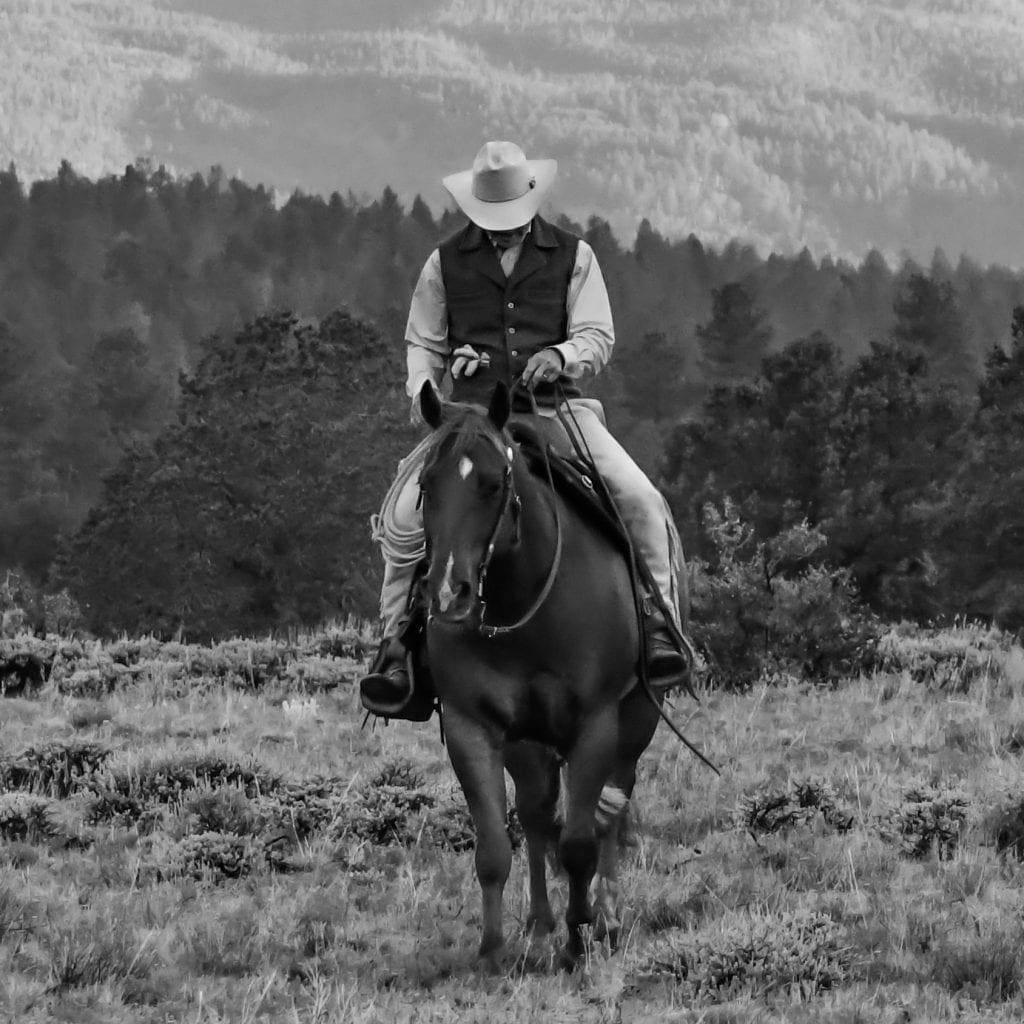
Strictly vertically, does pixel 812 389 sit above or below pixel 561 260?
below

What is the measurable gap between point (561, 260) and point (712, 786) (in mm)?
3664

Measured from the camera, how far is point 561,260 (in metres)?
7.60

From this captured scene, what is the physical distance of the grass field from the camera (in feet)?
19.8

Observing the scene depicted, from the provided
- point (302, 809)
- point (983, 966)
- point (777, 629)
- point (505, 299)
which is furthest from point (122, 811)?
point (777, 629)

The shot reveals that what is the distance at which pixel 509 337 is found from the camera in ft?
24.5

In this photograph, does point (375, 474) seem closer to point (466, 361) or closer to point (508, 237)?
point (508, 237)

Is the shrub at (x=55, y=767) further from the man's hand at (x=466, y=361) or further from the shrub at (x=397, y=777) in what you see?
the man's hand at (x=466, y=361)

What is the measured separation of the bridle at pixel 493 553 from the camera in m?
6.18

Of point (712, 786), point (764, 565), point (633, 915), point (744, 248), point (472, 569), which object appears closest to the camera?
point (472, 569)

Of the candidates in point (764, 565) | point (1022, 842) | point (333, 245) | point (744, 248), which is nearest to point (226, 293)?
point (333, 245)

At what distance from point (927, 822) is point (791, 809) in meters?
0.79

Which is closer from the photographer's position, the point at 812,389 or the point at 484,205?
the point at 484,205

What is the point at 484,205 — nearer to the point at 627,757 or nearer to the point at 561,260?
the point at 561,260

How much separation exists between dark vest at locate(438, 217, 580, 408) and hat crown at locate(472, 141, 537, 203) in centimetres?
17
